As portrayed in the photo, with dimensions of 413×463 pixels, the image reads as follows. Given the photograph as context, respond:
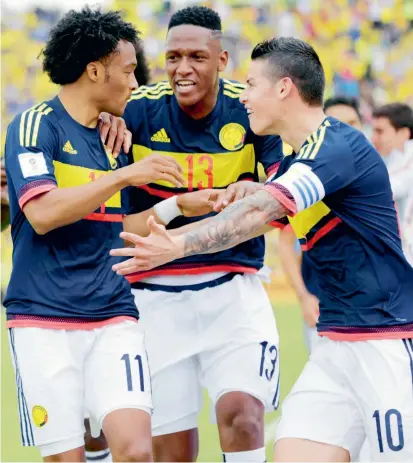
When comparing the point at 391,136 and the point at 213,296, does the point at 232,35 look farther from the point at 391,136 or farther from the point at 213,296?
the point at 213,296

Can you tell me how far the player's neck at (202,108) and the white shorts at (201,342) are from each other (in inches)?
33.6

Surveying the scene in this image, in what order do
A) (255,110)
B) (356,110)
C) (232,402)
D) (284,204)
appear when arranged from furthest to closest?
(356,110) < (232,402) < (255,110) < (284,204)

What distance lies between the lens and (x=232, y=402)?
4789 millimetres

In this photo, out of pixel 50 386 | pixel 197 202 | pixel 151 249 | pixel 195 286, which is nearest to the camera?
pixel 151 249

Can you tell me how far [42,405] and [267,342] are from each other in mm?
1353

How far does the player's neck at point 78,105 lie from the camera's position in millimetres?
4211

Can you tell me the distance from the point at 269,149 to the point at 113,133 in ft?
2.91

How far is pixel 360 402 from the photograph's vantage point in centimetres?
375

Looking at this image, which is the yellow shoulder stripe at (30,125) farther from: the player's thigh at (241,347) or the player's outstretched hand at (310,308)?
the player's outstretched hand at (310,308)

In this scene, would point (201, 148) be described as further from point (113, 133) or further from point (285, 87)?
point (285, 87)

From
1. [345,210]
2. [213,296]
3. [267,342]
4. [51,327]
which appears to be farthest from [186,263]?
[345,210]

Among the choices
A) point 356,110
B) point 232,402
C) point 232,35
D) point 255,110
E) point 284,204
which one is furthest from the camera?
point 232,35

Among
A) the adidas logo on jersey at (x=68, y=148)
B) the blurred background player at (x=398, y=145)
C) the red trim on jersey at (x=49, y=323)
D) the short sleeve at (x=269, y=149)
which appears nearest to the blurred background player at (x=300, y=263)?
the blurred background player at (x=398, y=145)

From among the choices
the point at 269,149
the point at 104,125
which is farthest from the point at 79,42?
the point at 269,149
